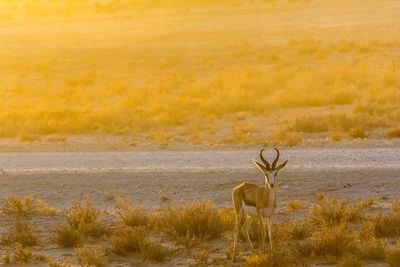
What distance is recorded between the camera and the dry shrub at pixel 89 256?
9.92m

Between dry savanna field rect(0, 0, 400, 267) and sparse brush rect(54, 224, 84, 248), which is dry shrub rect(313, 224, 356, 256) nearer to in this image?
dry savanna field rect(0, 0, 400, 267)

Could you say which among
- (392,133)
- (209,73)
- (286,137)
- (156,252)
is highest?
(209,73)

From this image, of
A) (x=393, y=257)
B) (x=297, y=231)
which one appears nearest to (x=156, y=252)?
(x=297, y=231)

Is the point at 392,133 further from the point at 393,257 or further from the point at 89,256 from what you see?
the point at 89,256

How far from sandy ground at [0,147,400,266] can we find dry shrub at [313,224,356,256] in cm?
214

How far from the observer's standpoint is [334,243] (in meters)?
10.1

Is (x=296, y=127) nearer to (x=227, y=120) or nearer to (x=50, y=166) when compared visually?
(x=227, y=120)

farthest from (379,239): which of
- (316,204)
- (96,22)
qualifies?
(96,22)

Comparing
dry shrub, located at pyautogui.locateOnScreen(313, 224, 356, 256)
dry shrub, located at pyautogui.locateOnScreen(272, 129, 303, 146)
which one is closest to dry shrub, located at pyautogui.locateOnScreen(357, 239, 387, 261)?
dry shrub, located at pyautogui.locateOnScreen(313, 224, 356, 256)

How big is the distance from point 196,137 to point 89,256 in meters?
12.1

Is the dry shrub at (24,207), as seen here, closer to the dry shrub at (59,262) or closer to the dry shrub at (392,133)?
the dry shrub at (59,262)

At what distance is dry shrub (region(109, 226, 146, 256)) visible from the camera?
34.5ft

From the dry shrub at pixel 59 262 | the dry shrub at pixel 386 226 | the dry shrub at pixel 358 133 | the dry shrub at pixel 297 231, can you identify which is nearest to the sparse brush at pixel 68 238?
the dry shrub at pixel 59 262

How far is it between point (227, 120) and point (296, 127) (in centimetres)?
393
